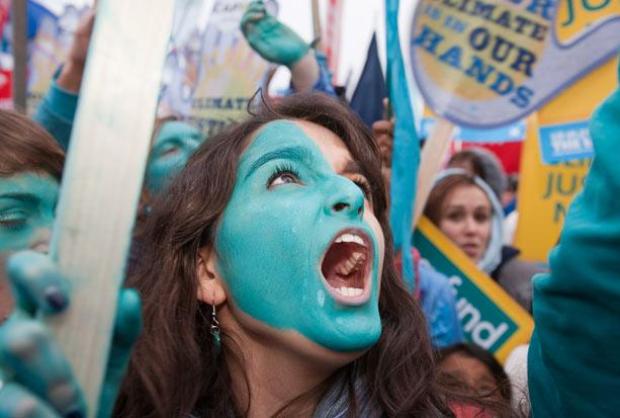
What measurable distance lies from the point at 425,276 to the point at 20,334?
2.17 metres

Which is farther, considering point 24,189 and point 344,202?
point 24,189

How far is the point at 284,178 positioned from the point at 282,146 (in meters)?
0.07

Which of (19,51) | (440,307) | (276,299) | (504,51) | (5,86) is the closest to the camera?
(276,299)

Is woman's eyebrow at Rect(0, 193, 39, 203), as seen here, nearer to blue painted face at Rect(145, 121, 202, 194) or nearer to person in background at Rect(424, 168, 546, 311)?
blue painted face at Rect(145, 121, 202, 194)

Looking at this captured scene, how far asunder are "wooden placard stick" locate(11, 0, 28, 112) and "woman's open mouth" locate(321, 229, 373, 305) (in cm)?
149

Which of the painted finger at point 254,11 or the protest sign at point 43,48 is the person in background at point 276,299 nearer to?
the painted finger at point 254,11

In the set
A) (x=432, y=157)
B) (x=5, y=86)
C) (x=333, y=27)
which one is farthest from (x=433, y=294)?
(x=5, y=86)

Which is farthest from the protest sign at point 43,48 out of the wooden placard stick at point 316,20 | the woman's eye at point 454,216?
the woman's eye at point 454,216

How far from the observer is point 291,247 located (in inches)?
51.8

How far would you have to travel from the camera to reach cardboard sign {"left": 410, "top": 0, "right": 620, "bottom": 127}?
279 cm

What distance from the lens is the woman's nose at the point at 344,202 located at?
136 cm

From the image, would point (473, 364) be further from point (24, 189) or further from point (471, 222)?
point (24, 189)

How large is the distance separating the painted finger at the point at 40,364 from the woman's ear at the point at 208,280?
73 cm

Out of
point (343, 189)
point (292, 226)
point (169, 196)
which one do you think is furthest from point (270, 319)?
point (169, 196)
